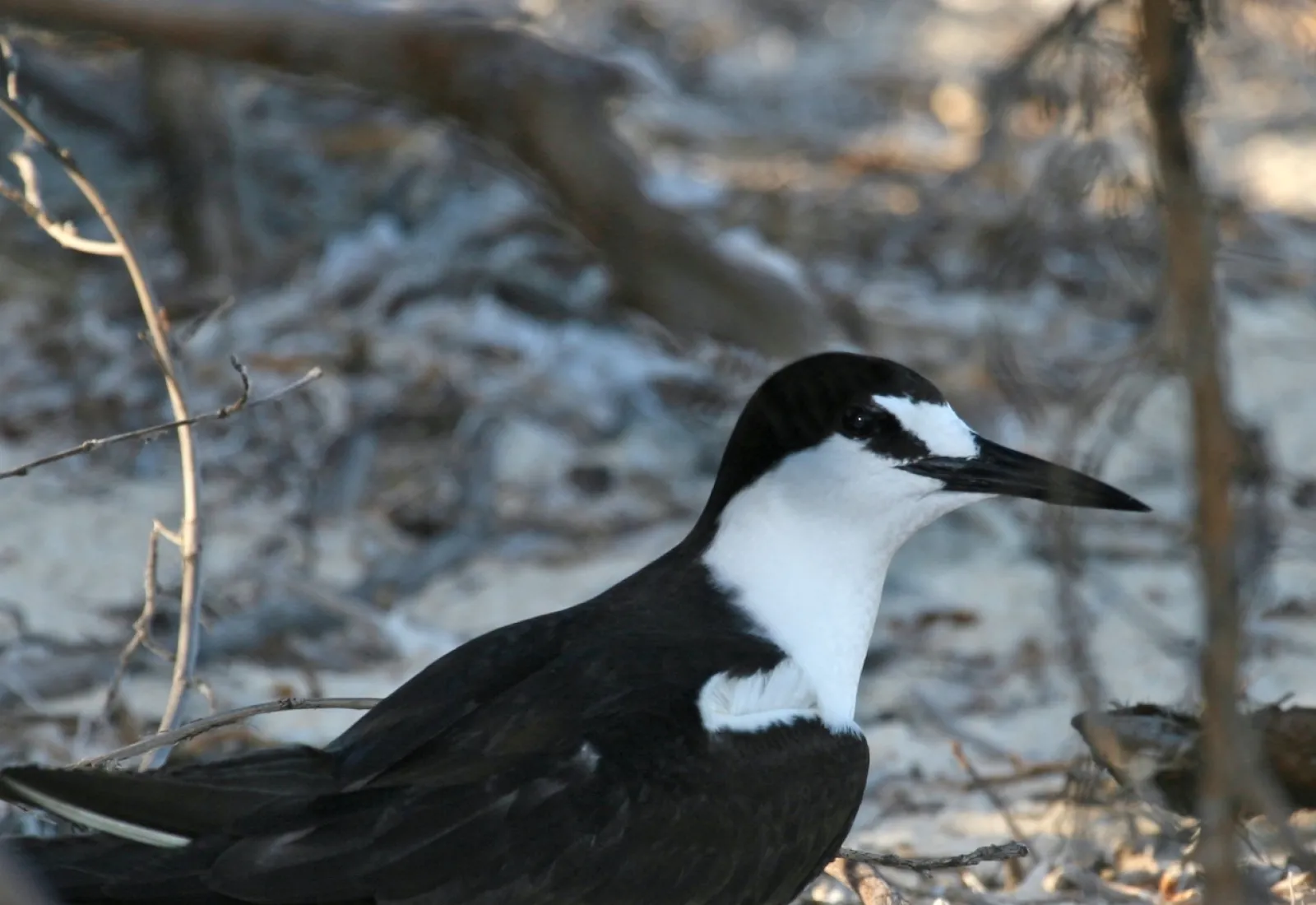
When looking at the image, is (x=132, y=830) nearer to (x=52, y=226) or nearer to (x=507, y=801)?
(x=507, y=801)

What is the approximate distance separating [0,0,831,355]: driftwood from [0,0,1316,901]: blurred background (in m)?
0.03

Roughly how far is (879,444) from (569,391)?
3.14 meters

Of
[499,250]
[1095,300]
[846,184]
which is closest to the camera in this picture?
[499,250]

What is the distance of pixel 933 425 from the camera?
3.49 metres

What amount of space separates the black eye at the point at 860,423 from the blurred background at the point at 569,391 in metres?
0.40

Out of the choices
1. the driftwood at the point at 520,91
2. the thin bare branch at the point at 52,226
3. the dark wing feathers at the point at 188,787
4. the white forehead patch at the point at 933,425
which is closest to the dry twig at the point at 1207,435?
the white forehead patch at the point at 933,425

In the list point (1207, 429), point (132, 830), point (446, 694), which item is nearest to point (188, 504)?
point (446, 694)

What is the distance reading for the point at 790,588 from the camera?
3436mm

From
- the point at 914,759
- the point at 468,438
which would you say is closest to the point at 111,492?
the point at 468,438

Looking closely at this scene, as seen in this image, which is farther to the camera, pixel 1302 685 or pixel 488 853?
pixel 1302 685

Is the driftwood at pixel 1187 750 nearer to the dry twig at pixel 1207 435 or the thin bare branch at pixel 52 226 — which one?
the dry twig at pixel 1207 435

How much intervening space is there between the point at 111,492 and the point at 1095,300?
3780 millimetres

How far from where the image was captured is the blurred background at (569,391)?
433cm

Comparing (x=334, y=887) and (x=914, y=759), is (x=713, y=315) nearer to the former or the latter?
(x=914, y=759)
